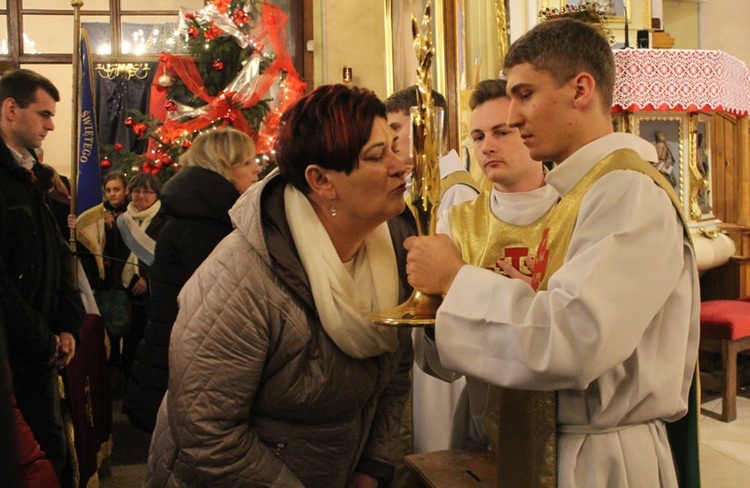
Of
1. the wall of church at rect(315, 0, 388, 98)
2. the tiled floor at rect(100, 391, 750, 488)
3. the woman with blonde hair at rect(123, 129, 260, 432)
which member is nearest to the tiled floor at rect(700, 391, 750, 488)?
the tiled floor at rect(100, 391, 750, 488)

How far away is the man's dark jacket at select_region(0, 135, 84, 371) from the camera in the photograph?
8.33 ft

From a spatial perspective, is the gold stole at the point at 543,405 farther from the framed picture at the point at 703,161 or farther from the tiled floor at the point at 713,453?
the framed picture at the point at 703,161

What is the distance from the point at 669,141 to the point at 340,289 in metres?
3.73

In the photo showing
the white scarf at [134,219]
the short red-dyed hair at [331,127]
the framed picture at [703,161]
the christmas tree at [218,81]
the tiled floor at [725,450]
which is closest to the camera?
the short red-dyed hair at [331,127]

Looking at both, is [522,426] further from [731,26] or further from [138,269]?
[731,26]

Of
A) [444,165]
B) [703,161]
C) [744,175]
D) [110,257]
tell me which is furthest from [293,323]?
[744,175]

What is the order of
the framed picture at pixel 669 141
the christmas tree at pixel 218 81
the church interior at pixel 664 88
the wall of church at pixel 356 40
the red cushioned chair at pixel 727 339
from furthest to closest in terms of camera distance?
the wall of church at pixel 356 40
the christmas tree at pixel 218 81
the framed picture at pixel 669 141
the red cushioned chair at pixel 727 339
the church interior at pixel 664 88

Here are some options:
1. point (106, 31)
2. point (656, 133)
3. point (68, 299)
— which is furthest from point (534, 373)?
point (106, 31)

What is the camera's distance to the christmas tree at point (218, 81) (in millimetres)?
6203

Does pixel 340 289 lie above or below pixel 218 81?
below

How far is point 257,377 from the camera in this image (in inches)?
61.7

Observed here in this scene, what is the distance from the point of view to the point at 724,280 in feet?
17.5

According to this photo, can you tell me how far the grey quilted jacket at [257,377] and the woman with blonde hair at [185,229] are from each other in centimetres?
132

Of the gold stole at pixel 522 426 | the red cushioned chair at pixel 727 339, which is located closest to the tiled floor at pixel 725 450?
the red cushioned chair at pixel 727 339
